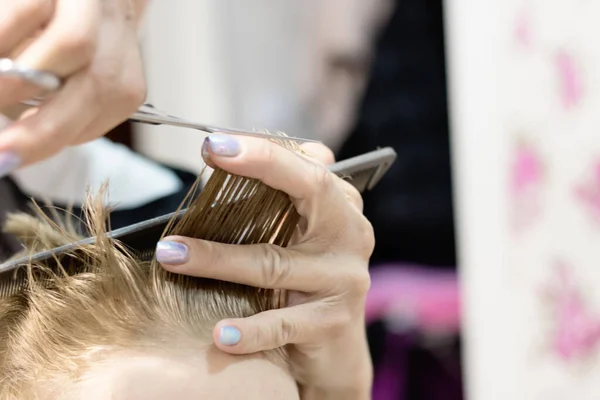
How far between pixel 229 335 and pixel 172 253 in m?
0.07

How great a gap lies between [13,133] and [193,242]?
140 mm

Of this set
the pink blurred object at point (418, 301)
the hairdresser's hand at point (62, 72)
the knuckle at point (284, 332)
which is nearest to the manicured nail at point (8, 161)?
the hairdresser's hand at point (62, 72)

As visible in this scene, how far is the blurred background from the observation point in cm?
139

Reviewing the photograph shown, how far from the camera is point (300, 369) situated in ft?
1.97

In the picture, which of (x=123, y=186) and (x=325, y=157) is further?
(x=123, y=186)

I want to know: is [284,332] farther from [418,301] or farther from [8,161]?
[418,301]

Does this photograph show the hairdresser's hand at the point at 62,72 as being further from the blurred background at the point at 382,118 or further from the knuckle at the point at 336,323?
the blurred background at the point at 382,118

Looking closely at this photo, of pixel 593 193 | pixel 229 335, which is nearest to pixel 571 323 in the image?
pixel 593 193

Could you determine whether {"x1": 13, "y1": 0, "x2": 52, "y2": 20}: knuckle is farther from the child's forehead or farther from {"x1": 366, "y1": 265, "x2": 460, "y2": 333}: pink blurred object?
{"x1": 366, "y1": 265, "x2": 460, "y2": 333}: pink blurred object

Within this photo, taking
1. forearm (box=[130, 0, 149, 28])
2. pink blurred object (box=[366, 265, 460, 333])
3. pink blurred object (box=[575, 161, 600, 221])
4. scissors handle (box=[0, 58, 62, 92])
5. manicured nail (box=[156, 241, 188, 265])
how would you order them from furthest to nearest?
pink blurred object (box=[366, 265, 460, 333]), pink blurred object (box=[575, 161, 600, 221]), forearm (box=[130, 0, 149, 28]), manicured nail (box=[156, 241, 188, 265]), scissors handle (box=[0, 58, 62, 92])

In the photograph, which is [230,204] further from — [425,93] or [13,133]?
[425,93]

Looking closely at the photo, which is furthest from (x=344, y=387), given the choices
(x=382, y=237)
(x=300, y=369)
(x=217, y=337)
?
(x=382, y=237)

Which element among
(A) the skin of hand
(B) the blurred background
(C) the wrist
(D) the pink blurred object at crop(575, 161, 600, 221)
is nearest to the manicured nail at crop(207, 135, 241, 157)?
(A) the skin of hand

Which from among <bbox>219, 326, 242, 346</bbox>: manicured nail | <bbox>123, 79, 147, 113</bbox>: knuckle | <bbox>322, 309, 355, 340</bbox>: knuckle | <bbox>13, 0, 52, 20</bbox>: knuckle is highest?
<bbox>13, 0, 52, 20</bbox>: knuckle
